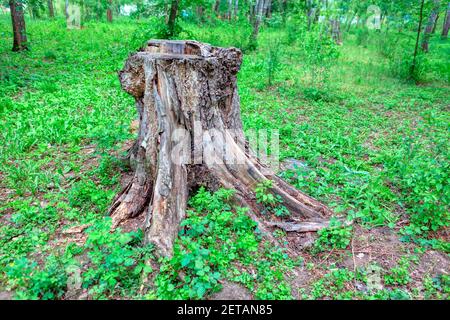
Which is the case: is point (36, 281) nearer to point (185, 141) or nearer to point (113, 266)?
point (113, 266)

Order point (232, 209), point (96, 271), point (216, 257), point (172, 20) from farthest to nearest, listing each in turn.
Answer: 1. point (172, 20)
2. point (232, 209)
3. point (216, 257)
4. point (96, 271)

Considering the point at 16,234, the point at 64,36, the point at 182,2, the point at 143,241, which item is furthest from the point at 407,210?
the point at 64,36

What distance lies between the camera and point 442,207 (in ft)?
11.4

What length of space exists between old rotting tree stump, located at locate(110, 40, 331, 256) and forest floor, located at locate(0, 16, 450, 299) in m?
0.22

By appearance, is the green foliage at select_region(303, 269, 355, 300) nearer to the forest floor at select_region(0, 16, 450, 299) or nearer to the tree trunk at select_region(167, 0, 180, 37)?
the forest floor at select_region(0, 16, 450, 299)

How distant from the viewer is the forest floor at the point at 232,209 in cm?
261

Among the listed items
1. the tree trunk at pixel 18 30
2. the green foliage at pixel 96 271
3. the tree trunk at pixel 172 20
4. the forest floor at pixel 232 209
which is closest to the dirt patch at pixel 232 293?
the forest floor at pixel 232 209

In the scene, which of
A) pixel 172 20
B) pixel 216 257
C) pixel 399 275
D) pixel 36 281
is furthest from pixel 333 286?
pixel 172 20

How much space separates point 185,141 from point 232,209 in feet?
2.64

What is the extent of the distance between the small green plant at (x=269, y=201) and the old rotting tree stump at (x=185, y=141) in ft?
0.18

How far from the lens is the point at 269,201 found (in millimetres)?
3479

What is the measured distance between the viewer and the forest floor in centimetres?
261
